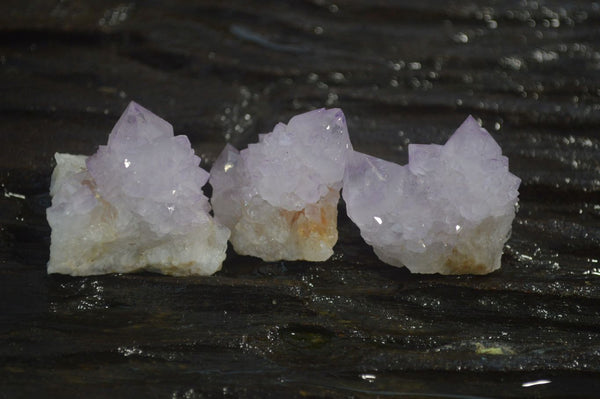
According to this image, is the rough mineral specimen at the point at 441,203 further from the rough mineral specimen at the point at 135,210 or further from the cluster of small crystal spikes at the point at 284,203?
the rough mineral specimen at the point at 135,210

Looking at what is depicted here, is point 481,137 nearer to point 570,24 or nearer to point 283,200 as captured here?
point 283,200

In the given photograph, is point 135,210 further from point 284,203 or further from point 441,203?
point 441,203

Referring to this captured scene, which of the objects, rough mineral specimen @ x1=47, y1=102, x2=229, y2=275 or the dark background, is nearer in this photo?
the dark background

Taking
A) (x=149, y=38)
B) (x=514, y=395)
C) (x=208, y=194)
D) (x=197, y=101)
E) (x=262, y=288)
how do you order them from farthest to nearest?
(x=149, y=38) < (x=197, y=101) < (x=208, y=194) < (x=262, y=288) < (x=514, y=395)

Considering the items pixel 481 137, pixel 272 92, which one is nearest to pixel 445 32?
pixel 272 92

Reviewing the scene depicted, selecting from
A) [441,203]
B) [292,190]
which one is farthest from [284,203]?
[441,203]

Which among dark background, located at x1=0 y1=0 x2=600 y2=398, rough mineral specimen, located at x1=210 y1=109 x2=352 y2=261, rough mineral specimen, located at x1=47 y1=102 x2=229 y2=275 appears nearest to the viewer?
dark background, located at x1=0 y1=0 x2=600 y2=398

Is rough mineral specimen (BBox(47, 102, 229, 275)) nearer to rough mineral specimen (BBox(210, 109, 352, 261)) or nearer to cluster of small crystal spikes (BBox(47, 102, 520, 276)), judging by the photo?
cluster of small crystal spikes (BBox(47, 102, 520, 276))

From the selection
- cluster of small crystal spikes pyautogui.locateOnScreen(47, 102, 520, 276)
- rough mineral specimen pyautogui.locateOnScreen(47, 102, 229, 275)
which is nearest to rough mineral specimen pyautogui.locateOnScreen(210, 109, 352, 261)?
cluster of small crystal spikes pyautogui.locateOnScreen(47, 102, 520, 276)
